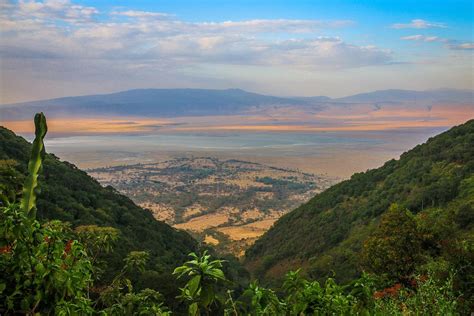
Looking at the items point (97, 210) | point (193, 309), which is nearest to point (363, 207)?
point (97, 210)

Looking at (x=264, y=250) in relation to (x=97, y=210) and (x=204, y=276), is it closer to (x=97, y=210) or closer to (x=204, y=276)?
(x=97, y=210)

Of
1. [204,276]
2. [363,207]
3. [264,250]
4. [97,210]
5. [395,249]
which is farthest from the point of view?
[264,250]

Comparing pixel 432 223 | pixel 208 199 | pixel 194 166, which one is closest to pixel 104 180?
pixel 208 199

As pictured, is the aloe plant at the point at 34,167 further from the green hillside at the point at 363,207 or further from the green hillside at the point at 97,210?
the green hillside at the point at 97,210

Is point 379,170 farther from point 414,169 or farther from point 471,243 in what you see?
point 471,243

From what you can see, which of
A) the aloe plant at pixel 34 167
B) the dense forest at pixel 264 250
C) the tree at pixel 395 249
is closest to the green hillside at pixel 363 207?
the dense forest at pixel 264 250

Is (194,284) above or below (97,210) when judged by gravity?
above
